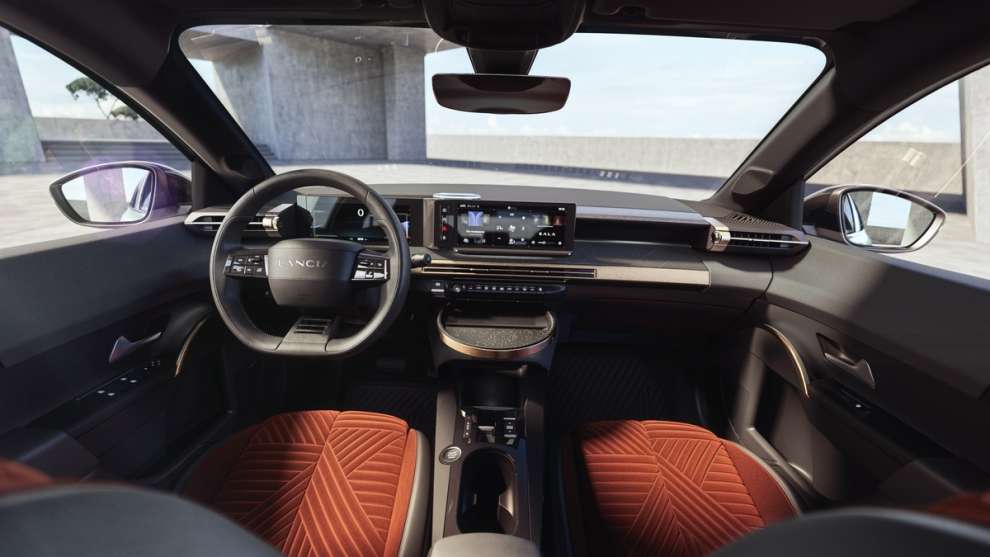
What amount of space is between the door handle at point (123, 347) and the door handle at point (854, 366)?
263cm

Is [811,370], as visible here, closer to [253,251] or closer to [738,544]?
[738,544]

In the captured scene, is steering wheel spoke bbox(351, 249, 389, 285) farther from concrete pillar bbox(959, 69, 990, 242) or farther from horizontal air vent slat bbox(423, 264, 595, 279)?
concrete pillar bbox(959, 69, 990, 242)

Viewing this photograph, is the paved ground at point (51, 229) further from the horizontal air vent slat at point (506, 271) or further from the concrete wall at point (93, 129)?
the horizontal air vent slat at point (506, 271)

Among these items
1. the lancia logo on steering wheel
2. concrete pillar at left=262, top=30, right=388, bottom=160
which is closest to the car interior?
the lancia logo on steering wheel

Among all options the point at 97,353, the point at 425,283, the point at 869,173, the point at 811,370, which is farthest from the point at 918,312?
the point at 97,353

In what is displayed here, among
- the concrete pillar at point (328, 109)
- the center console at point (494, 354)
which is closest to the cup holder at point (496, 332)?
the center console at point (494, 354)

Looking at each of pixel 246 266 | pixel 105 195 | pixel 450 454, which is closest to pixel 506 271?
pixel 450 454

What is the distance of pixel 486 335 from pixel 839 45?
176 cm

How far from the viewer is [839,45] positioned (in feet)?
5.96

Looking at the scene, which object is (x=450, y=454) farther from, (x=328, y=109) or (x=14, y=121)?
(x=328, y=109)

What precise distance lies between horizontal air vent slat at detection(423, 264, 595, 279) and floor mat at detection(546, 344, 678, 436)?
0.79m

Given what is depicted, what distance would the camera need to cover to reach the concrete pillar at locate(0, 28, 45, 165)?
2074 millimetres

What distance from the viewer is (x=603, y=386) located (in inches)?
106

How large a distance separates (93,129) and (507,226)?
224 centimetres
